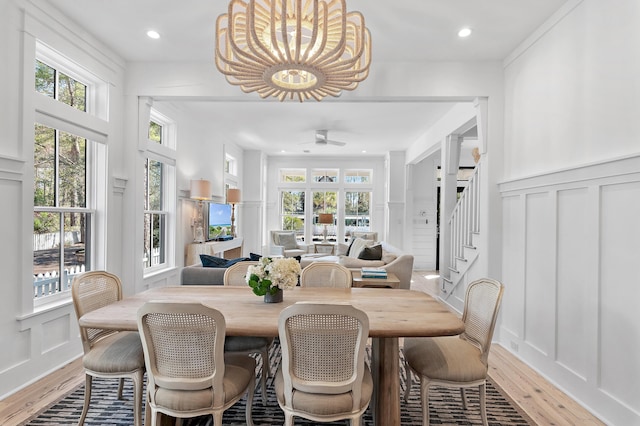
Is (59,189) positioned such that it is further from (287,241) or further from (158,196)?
(287,241)

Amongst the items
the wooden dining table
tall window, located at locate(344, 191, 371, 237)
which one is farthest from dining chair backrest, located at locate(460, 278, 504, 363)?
tall window, located at locate(344, 191, 371, 237)

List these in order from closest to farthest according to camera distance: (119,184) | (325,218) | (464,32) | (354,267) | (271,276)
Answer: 1. (271,276)
2. (464,32)
3. (119,184)
4. (354,267)
5. (325,218)

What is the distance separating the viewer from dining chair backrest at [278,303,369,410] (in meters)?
1.55

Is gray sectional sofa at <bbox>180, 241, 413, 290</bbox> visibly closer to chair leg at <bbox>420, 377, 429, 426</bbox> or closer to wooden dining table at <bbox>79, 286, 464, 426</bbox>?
wooden dining table at <bbox>79, 286, 464, 426</bbox>

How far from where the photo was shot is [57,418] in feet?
7.30

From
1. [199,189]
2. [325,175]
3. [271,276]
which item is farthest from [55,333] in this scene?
[325,175]

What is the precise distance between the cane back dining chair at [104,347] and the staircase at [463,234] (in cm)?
356

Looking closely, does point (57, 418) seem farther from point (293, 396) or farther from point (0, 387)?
point (293, 396)

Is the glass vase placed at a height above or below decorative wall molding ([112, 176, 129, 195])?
below

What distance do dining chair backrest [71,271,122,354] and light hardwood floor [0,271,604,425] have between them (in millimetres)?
709

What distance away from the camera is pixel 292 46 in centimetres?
191

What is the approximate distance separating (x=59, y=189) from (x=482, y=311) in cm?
361

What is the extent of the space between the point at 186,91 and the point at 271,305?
2688 mm

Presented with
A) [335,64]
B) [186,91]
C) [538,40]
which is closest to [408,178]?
[538,40]
